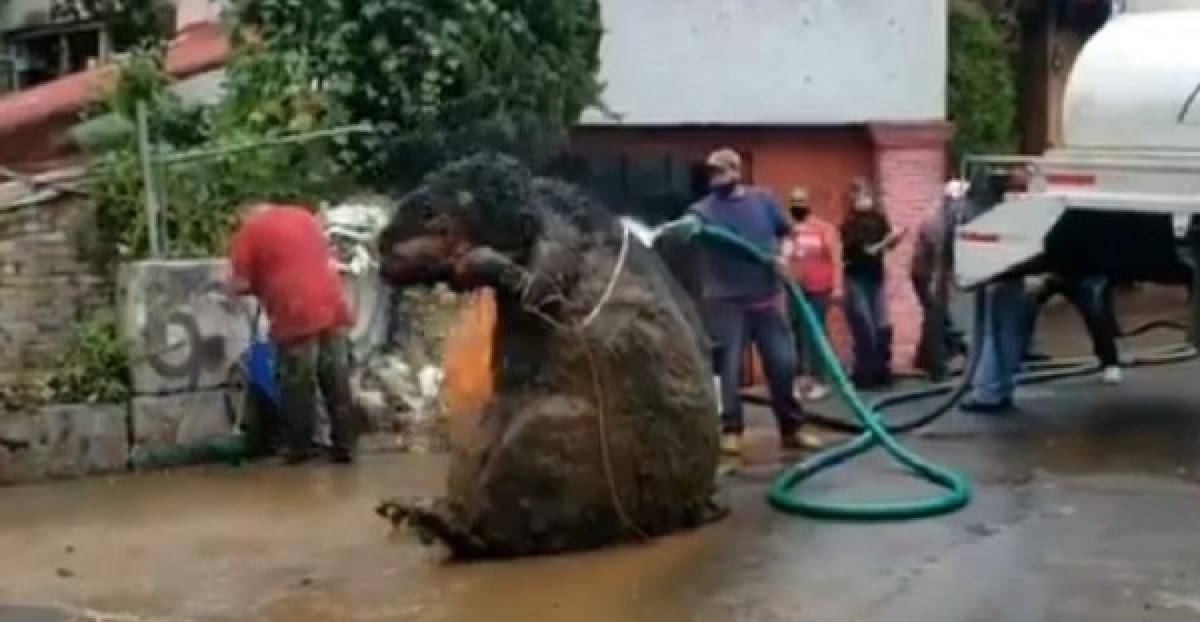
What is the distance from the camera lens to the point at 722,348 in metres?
11.9

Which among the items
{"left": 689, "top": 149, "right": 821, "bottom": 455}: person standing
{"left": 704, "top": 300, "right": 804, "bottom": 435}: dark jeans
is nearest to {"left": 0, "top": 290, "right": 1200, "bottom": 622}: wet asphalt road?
{"left": 704, "top": 300, "right": 804, "bottom": 435}: dark jeans

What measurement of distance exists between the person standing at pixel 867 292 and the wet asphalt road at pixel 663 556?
3.74m

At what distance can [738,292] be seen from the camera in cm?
1191

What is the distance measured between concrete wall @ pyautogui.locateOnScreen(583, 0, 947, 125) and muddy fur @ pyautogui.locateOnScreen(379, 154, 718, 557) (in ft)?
25.8

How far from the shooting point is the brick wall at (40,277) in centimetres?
1285

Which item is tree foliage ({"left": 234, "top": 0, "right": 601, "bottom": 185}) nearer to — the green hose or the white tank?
the green hose

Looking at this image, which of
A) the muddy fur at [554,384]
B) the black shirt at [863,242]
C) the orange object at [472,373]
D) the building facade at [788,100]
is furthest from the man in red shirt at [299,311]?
the building facade at [788,100]

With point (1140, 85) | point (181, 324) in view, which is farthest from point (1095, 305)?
point (181, 324)

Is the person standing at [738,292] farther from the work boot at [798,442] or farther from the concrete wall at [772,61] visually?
the concrete wall at [772,61]

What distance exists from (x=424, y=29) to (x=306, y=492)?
361 cm

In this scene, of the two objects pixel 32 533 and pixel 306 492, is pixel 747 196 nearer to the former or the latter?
pixel 306 492

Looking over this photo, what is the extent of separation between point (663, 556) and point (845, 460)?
2.22 meters

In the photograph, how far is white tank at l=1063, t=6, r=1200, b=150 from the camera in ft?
40.0

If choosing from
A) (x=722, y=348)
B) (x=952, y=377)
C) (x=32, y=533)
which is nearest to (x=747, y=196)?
(x=722, y=348)
